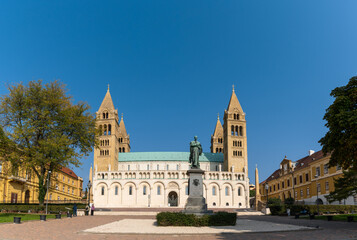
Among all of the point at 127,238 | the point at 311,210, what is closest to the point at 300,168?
the point at 311,210

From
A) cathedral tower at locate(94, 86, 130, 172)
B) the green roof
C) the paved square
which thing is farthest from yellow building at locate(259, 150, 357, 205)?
cathedral tower at locate(94, 86, 130, 172)

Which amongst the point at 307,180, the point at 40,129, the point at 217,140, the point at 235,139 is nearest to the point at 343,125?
the point at 40,129

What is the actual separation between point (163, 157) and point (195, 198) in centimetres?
7457

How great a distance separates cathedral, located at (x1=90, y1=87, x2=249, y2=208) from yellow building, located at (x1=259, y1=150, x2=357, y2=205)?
10.6 m

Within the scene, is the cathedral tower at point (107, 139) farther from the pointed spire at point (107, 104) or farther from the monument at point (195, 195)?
the monument at point (195, 195)

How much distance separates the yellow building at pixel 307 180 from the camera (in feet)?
177

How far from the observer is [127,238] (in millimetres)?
14484

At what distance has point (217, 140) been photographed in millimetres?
111000

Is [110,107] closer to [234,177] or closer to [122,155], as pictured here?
[122,155]

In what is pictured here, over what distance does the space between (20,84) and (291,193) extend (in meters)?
57.3

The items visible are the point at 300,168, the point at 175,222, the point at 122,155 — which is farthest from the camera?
the point at 122,155

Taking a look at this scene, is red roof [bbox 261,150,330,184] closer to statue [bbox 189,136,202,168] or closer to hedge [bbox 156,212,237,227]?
statue [bbox 189,136,202,168]

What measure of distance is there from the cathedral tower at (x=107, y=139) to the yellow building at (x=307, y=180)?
4251 centimetres

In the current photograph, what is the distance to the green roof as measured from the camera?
9684cm
